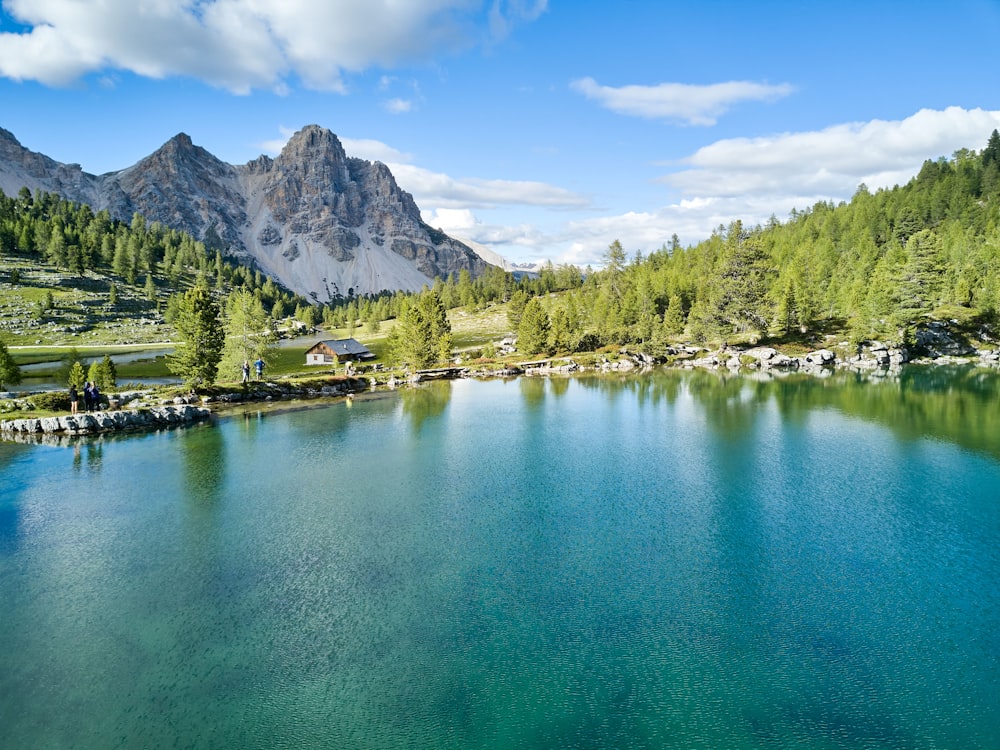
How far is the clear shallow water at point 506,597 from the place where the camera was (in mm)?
16641

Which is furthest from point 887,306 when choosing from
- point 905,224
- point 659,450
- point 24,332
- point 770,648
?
point 24,332

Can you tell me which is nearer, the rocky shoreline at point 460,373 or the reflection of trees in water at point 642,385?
the rocky shoreline at point 460,373

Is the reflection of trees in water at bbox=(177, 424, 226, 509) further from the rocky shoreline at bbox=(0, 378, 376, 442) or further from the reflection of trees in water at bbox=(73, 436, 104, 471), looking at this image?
the reflection of trees in water at bbox=(73, 436, 104, 471)

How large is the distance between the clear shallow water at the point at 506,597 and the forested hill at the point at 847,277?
70880 millimetres

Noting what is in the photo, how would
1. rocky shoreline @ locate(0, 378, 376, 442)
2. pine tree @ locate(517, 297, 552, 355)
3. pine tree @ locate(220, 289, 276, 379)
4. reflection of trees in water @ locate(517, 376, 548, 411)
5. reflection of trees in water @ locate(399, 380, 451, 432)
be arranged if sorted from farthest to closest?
pine tree @ locate(517, 297, 552, 355)
pine tree @ locate(220, 289, 276, 379)
reflection of trees in water @ locate(517, 376, 548, 411)
reflection of trees in water @ locate(399, 380, 451, 432)
rocky shoreline @ locate(0, 378, 376, 442)

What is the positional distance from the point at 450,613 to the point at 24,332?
510ft

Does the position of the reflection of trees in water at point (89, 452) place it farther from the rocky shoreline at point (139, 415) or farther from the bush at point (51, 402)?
the bush at point (51, 402)

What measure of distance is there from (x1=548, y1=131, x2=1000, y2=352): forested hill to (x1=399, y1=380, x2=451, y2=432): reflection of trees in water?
54514mm

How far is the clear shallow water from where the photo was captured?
1664 centimetres

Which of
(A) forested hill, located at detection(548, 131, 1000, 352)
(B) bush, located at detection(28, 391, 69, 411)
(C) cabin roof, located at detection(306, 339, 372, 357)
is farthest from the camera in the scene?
(C) cabin roof, located at detection(306, 339, 372, 357)

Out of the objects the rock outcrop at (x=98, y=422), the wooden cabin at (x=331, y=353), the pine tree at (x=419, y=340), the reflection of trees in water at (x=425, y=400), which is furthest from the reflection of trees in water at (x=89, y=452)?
the wooden cabin at (x=331, y=353)

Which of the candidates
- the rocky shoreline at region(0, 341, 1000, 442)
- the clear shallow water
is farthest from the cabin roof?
the clear shallow water

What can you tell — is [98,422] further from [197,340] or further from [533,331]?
[533,331]

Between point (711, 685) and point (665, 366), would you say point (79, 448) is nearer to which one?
point (711, 685)
